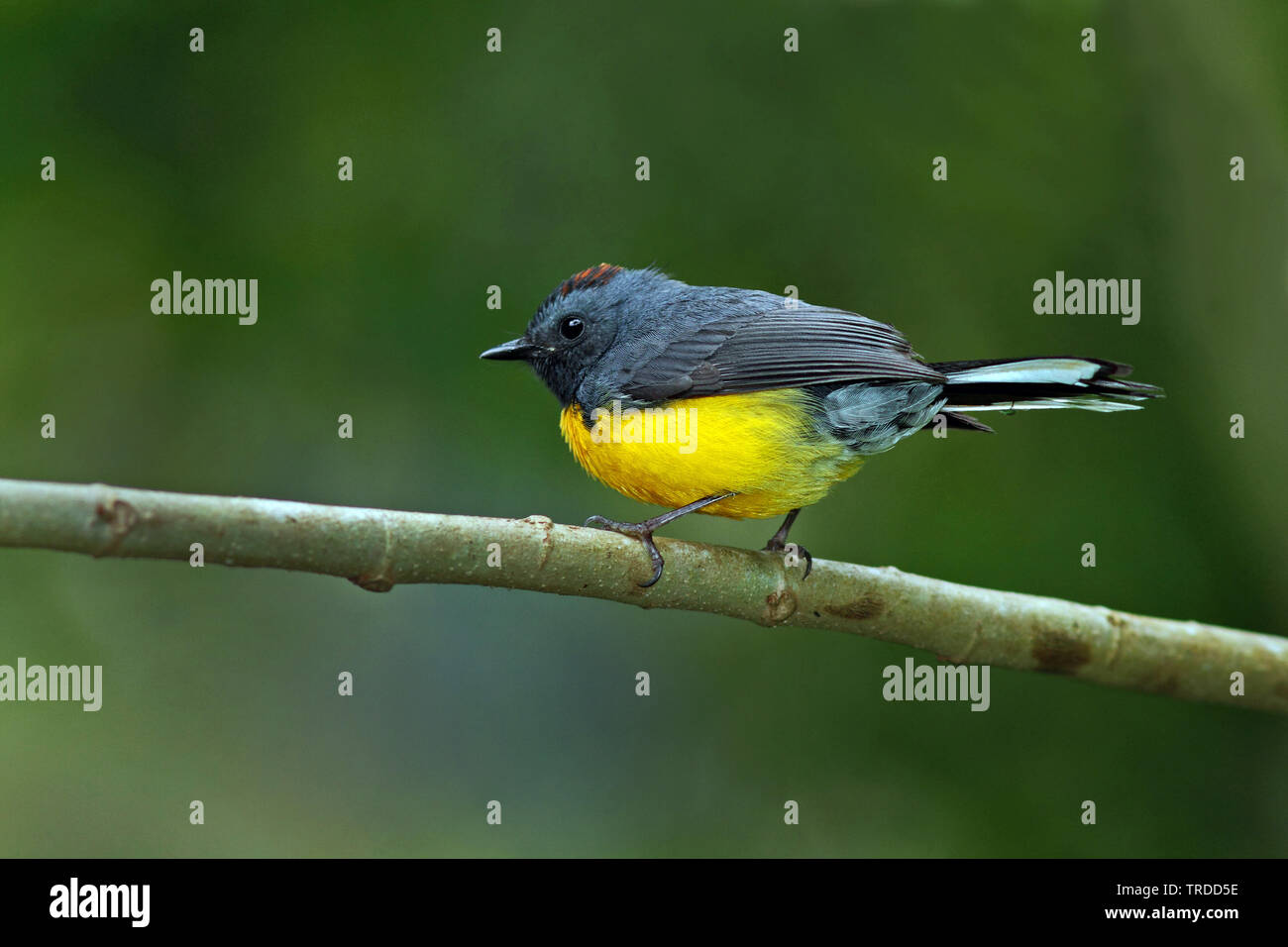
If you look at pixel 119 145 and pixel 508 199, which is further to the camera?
pixel 508 199

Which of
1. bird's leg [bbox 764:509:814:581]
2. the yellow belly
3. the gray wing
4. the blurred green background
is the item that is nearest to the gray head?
the gray wing

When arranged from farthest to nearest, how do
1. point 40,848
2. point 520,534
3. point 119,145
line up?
point 119,145
point 40,848
point 520,534

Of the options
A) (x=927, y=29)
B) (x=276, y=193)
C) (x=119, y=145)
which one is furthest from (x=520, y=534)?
(x=927, y=29)

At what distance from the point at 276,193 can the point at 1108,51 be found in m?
4.47

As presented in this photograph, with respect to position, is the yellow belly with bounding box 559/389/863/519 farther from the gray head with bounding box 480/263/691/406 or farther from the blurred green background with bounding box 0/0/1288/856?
the blurred green background with bounding box 0/0/1288/856

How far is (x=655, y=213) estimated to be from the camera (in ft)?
21.7

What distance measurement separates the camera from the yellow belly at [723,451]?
4.43 metres

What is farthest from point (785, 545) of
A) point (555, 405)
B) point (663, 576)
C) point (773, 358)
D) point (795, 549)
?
point (555, 405)

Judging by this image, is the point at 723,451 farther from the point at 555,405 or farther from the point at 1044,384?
the point at 555,405

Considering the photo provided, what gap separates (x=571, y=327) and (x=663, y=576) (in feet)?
5.48

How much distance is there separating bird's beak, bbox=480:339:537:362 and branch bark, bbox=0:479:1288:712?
4.95 feet

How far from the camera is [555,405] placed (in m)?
6.55

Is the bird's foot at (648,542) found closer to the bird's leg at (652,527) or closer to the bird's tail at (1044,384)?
the bird's leg at (652,527)

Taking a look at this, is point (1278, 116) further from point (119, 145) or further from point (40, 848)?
point (40, 848)
